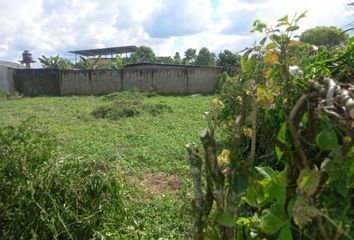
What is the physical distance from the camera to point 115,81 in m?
19.8

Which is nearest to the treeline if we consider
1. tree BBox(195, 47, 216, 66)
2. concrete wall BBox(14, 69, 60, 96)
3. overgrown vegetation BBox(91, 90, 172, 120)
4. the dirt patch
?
tree BBox(195, 47, 216, 66)

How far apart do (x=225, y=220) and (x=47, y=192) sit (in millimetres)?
1836

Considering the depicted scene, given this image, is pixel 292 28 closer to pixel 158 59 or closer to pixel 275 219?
pixel 275 219

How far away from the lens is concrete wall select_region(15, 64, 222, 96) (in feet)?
64.5

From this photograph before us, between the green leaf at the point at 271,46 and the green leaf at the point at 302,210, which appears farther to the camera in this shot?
the green leaf at the point at 271,46

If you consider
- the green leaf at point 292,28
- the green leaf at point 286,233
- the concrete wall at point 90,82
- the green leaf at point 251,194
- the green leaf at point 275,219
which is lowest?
the concrete wall at point 90,82

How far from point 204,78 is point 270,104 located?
1926 cm

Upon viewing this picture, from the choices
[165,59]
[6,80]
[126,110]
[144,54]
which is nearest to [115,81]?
[6,80]

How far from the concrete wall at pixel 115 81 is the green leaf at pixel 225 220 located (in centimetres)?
1889

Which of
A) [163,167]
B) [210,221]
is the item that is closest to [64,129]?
[163,167]

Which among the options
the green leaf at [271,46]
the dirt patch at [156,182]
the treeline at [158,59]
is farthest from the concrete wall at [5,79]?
the green leaf at [271,46]

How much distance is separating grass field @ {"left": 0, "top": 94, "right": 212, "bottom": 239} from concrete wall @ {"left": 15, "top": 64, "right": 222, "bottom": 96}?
9363 mm

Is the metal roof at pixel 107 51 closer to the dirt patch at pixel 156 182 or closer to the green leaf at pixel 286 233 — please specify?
the dirt patch at pixel 156 182

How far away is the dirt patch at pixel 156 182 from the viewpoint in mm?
3816
